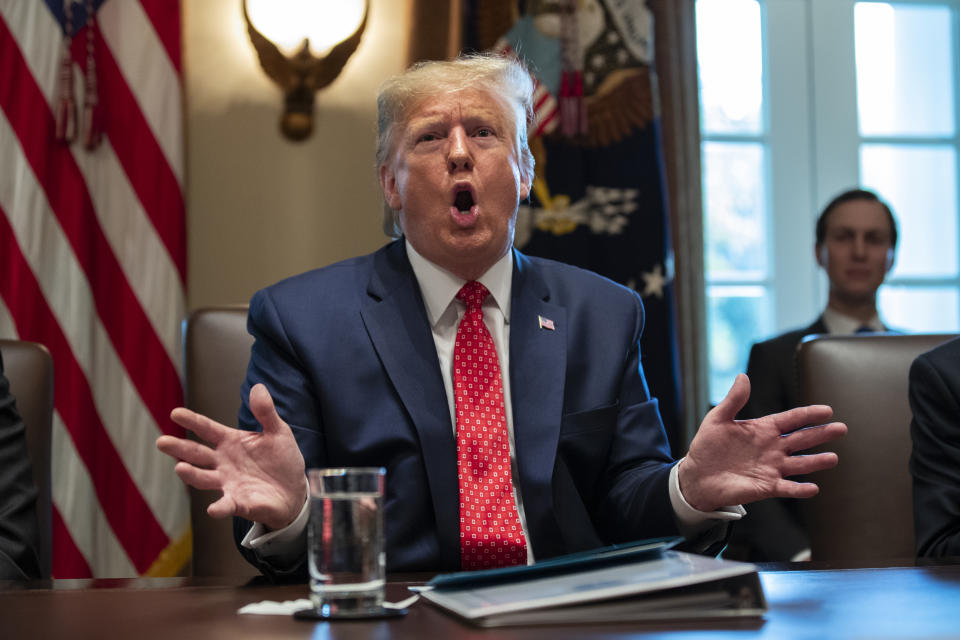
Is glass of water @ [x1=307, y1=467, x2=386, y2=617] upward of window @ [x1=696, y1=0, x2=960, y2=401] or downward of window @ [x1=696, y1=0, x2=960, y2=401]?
downward

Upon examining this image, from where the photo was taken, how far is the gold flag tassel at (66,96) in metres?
2.73

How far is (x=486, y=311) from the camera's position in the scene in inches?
65.6

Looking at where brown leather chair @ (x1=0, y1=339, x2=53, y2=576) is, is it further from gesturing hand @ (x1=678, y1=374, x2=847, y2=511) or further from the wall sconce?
the wall sconce

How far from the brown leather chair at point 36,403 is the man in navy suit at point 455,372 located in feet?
0.99

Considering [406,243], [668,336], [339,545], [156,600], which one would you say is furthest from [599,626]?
[668,336]

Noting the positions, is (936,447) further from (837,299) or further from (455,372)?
(837,299)

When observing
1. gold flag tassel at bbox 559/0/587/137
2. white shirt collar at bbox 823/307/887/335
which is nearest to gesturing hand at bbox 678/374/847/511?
white shirt collar at bbox 823/307/887/335

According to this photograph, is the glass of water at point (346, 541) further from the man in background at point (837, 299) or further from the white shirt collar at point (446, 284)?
the man in background at point (837, 299)

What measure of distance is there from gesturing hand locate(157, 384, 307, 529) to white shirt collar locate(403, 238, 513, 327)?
56 centimetres

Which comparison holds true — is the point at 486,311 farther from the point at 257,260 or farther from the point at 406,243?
the point at 257,260

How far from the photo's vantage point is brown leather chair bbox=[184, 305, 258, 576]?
1.75m

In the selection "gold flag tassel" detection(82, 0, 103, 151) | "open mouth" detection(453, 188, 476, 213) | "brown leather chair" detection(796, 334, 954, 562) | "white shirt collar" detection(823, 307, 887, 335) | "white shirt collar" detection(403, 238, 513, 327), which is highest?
"gold flag tassel" detection(82, 0, 103, 151)

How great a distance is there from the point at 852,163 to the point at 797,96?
296 millimetres

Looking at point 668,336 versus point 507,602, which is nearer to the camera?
point 507,602
